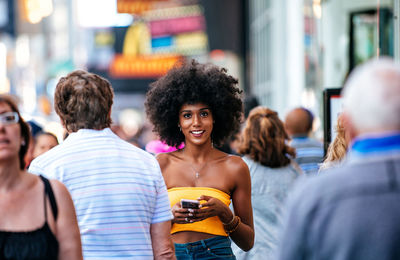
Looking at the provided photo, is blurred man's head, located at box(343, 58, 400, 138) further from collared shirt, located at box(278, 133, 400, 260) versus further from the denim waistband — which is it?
the denim waistband

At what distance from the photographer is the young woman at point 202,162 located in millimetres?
4453

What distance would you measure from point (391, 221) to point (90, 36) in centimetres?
7019

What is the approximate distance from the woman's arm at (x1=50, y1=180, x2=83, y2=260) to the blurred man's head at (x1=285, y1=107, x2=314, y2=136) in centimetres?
551

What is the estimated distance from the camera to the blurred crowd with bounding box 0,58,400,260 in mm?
2354

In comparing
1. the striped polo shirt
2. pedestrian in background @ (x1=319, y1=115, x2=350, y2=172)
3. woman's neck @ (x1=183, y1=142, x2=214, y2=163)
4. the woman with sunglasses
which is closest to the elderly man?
the striped polo shirt

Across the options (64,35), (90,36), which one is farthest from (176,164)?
(64,35)

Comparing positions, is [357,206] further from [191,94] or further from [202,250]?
[191,94]

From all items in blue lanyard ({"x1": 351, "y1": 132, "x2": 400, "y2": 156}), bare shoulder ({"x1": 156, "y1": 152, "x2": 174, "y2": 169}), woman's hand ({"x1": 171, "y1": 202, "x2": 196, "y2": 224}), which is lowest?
woman's hand ({"x1": 171, "y1": 202, "x2": 196, "y2": 224})

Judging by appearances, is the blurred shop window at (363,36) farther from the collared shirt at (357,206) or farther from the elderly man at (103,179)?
the collared shirt at (357,206)

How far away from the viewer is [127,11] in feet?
70.8

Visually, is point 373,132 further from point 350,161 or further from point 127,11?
point 127,11

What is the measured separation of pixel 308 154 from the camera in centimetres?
787

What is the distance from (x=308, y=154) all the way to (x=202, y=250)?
Result: 370cm

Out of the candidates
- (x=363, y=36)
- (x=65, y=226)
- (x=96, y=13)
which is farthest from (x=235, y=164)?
(x=96, y=13)
